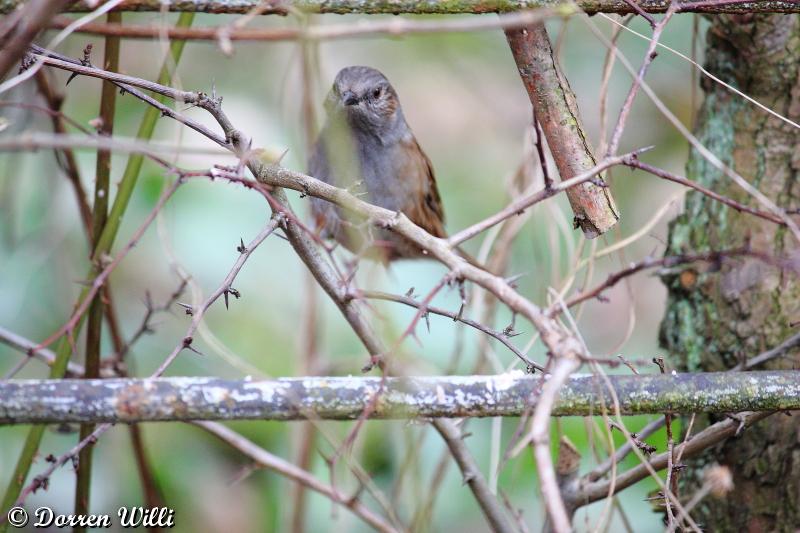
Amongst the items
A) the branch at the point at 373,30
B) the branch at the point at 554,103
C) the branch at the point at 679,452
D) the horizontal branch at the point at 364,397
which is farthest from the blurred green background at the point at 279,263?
the branch at the point at 373,30

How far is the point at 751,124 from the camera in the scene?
2.62 metres

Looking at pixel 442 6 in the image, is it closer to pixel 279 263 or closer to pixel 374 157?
pixel 374 157

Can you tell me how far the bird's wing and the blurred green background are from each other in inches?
10.8

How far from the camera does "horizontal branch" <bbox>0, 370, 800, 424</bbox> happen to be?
132cm

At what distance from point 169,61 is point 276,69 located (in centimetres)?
321

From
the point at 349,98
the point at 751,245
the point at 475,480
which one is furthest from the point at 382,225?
the point at 349,98

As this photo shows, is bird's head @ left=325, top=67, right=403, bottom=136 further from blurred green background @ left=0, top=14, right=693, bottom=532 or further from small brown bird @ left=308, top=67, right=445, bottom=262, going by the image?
blurred green background @ left=0, top=14, right=693, bottom=532

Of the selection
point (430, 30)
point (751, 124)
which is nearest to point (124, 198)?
point (430, 30)

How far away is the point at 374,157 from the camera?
3355 millimetres

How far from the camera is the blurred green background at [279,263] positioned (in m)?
3.52

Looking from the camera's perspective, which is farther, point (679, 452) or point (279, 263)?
point (279, 263)

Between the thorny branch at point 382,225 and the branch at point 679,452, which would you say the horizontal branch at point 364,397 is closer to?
the thorny branch at point 382,225

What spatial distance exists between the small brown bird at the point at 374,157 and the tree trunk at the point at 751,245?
0.99 m

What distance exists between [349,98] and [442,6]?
1303mm
